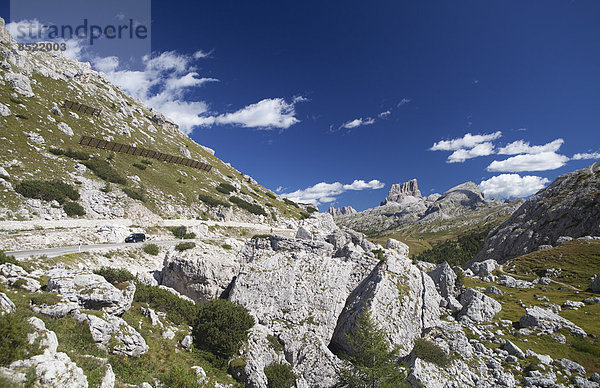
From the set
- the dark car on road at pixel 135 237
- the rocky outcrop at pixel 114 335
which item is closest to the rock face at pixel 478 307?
the rocky outcrop at pixel 114 335

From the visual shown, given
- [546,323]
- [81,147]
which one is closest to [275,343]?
[546,323]

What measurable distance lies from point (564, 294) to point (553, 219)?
2075 inches

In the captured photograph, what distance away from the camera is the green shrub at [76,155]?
188ft

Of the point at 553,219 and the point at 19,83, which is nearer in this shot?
the point at 19,83

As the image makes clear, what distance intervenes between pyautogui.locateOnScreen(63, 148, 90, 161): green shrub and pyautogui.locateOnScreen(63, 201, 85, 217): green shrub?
815 inches

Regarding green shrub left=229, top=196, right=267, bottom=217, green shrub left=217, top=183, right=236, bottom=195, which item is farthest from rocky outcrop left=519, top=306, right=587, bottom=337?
green shrub left=217, top=183, right=236, bottom=195

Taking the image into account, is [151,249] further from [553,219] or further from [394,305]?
[553,219]

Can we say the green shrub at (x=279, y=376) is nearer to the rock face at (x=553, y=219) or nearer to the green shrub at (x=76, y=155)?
the green shrub at (x=76, y=155)

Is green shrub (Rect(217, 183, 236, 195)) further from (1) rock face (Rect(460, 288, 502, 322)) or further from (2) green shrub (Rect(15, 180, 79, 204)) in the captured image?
(1) rock face (Rect(460, 288, 502, 322))

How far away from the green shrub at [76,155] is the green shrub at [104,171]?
1.34 m

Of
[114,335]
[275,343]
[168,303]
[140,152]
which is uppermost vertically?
[140,152]

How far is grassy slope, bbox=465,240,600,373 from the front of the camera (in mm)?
26142

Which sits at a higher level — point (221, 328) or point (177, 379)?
point (221, 328)

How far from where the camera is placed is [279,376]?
21.0 meters
